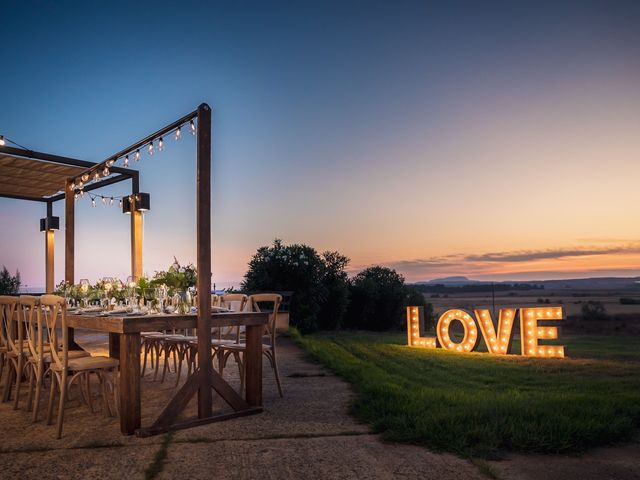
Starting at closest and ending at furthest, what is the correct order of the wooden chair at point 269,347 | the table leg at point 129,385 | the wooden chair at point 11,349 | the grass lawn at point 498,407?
the grass lawn at point 498,407
the table leg at point 129,385
the wooden chair at point 11,349
the wooden chair at point 269,347

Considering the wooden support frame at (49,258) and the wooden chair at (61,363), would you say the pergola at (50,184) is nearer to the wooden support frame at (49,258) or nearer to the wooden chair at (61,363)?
the wooden support frame at (49,258)

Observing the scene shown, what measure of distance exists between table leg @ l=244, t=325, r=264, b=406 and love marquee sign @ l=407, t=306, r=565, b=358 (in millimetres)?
5039

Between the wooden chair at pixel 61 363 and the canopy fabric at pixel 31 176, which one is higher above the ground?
the canopy fabric at pixel 31 176

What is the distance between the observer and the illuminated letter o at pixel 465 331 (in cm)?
871

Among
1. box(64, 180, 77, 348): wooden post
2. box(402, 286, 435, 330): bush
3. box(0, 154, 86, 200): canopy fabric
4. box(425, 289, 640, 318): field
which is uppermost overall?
box(0, 154, 86, 200): canopy fabric

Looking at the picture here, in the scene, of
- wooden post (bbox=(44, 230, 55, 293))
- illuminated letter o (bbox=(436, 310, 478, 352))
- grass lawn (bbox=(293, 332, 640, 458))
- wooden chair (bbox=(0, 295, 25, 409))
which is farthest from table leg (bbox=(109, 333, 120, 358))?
wooden post (bbox=(44, 230, 55, 293))

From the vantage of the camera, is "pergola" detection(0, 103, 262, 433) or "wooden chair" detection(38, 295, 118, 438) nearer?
"wooden chair" detection(38, 295, 118, 438)

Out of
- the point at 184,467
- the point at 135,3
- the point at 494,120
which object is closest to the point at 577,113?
the point at 494,120

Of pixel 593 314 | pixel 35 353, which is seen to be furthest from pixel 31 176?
pixel 593 314

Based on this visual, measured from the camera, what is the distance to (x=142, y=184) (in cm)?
990

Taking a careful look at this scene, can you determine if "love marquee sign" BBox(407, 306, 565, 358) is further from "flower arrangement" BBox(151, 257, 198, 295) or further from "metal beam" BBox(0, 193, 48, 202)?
"metal beam" BBox(0, 193, 48, 202)

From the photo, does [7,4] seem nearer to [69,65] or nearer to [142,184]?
[69,65]

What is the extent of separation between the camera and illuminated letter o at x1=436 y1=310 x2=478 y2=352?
8.71m

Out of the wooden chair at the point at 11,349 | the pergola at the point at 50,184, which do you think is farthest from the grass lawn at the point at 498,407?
the pergola at the point at 50,184
